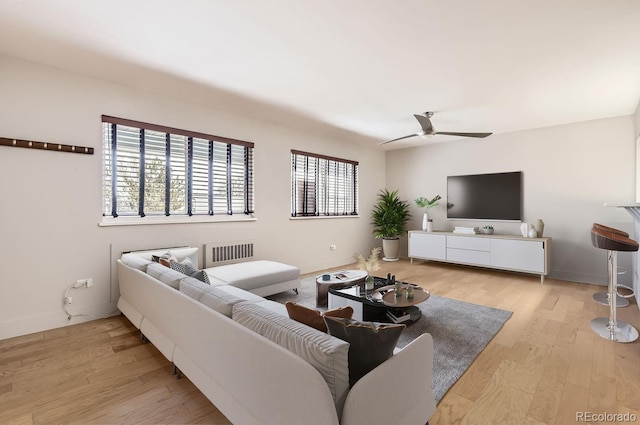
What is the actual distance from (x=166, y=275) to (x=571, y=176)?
5897 millimetres

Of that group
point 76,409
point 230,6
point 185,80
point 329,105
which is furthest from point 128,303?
point 329,105

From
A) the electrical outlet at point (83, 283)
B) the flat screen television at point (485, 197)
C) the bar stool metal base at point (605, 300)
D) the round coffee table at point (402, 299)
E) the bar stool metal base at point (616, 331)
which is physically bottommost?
the bar stool metal base at point (616, 331)

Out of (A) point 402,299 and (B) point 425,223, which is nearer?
(A) point 402,299

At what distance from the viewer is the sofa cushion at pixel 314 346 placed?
114 centimetres

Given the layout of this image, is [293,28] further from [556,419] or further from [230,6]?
[556,419]

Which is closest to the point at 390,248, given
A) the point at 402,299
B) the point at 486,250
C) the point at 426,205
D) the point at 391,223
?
the point at 391,223

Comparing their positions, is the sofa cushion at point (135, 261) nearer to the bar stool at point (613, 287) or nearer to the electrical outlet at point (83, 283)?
the electrical outlet at point (83, 283)

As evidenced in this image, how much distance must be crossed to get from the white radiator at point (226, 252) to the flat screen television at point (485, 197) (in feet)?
13.5

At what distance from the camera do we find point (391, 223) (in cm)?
657

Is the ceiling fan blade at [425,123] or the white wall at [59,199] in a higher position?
the ceiling fan blade at [425,123]

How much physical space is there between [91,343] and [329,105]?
362cm

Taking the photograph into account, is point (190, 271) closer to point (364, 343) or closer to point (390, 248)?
point (364, 343)

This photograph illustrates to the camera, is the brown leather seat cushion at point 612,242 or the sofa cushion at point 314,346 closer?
the sofa cushion at point 314,346

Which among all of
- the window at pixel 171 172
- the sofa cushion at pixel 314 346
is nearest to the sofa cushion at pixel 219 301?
the sofa cushion at pixel 314 346
